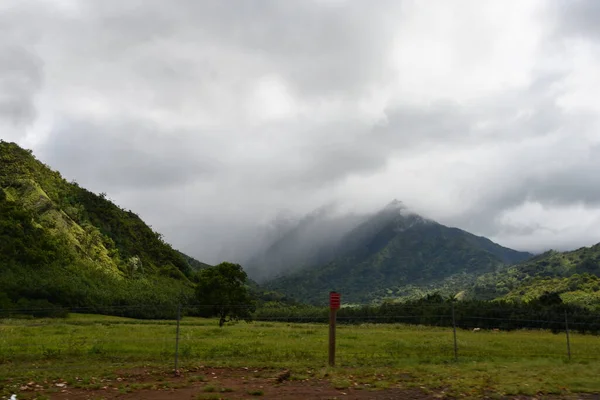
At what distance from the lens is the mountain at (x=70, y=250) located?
84688 millimetres

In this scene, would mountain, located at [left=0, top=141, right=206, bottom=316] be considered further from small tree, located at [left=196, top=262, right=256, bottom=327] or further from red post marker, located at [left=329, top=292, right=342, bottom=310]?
red post marker, located at [left=329, top=292, right=342, bottom=310]

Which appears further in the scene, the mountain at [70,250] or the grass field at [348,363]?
the mountain at [70,250]

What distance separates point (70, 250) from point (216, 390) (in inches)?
4530

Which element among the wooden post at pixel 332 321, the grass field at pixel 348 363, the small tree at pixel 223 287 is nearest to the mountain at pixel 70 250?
the small tree at pixel 223 287

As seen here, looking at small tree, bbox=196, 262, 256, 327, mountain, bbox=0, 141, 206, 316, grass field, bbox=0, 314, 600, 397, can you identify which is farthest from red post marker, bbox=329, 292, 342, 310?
mountain, bbox=0, 141, 206, 316

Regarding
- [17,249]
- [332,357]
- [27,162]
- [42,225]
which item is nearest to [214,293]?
[332,357]

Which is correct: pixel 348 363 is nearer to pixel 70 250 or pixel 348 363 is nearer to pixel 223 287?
pixel 223 287

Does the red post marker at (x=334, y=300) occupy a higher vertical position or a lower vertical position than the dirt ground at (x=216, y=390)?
higher

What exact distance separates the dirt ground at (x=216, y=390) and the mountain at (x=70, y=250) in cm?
5420

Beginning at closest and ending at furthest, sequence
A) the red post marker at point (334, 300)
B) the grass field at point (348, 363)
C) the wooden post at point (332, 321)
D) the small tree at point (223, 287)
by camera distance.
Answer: the grass field at point (348, 363) → the wooden post at point (332, 321) → the red post marker at point (334, 300) → the small tree at point (223, 287)

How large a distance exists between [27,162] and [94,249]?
45066mm

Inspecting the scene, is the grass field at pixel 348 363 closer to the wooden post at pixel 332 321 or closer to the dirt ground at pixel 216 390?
the wooden post at pixel 332 321

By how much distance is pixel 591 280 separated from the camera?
5994 inches

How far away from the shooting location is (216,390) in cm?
1355
